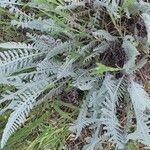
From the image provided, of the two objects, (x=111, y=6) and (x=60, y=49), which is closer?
(x=111, y=6)

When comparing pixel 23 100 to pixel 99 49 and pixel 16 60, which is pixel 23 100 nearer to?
pixel 16 60

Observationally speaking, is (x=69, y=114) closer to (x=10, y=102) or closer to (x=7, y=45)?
(x=10, y=102)

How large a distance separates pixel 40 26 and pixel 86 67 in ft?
0.88

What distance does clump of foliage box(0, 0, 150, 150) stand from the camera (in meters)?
1.59

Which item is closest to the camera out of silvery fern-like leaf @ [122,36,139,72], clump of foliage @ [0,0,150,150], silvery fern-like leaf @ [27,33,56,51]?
silvery fern-like leaf @ [122,36,139,72]

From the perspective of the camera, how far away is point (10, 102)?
1.81 metres

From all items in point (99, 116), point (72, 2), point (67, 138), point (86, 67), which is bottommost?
point (67, 138)

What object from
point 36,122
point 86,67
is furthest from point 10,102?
point 86,67

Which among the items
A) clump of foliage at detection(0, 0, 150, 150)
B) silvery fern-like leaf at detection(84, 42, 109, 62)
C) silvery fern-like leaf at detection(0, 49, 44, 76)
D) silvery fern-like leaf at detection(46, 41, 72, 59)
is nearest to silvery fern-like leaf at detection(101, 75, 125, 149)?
clump of foliage at detection(0, 0, 150, 150)

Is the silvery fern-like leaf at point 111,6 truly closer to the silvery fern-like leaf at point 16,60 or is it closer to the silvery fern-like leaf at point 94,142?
the silvery fern-like leaf at point 16,60

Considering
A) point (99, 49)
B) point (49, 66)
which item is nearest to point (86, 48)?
→ point (99, 49)

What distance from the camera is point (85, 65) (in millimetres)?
1722

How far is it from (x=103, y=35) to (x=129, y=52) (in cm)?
13

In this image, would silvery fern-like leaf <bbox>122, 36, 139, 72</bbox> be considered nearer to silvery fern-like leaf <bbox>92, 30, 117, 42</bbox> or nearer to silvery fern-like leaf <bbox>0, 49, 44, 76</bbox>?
silvery fern-like leaf <bbox>92, 30, 117, 42</bbox>
